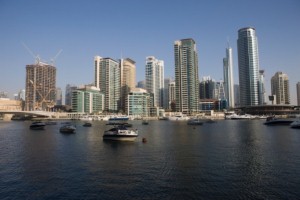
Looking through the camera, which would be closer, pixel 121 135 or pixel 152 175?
pixel 152 175

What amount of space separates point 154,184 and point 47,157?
95.1 feet

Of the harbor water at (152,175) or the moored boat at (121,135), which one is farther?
the moored boat at (121,135)

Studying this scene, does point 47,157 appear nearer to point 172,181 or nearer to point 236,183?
point 172,181

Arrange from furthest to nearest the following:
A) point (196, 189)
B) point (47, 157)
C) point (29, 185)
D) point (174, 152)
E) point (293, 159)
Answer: point (174, 152), point (47, 157), point (293, 159), point (29, 185), point (196, 189)

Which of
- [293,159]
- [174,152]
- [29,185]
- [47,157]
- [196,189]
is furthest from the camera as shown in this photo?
[174,152]

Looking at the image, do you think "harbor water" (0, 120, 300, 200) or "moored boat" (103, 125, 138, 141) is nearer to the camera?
"harbor water" (0, 120, 300, 200)

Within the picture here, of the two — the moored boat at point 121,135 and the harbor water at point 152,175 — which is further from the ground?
the moored boat at point 121,135

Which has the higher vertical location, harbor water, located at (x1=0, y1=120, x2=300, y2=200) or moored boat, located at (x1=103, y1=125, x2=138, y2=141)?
moored boat, located at (x1=103, y1=125, x2=138, y2=141)

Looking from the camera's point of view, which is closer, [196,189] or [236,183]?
[196,189]

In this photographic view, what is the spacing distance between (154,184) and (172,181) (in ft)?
9.50

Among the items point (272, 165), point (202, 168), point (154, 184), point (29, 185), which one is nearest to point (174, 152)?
point (202, 168)

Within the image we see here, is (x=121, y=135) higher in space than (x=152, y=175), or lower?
higher

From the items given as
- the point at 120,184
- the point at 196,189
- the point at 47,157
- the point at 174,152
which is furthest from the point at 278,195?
the point at 47,157

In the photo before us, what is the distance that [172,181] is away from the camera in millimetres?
33062
